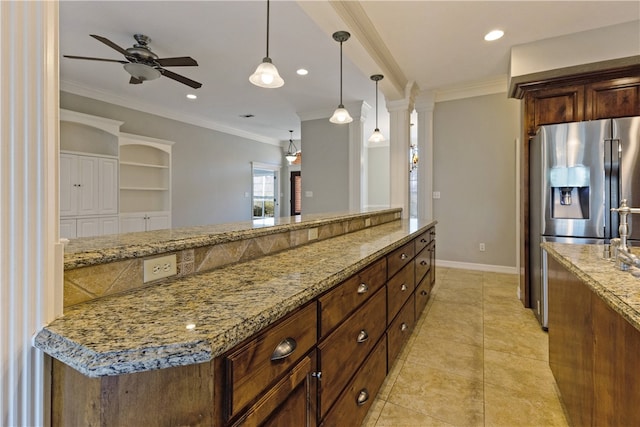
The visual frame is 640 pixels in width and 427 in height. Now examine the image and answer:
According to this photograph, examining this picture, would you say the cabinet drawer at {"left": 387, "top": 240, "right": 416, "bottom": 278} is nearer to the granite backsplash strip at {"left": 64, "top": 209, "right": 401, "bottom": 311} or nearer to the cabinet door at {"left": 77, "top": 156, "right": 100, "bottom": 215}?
the granite backsplash strip at {"left": 64, "top": 209, "right": 401, "bottom": 311}

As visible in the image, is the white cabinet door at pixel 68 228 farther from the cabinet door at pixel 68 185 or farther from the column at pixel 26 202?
the column at pixel 26 202

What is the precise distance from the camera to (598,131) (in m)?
2.50

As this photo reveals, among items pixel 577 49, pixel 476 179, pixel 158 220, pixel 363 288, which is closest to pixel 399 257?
pixel 363 288

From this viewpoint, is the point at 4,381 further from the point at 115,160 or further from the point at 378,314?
the point at 115,160

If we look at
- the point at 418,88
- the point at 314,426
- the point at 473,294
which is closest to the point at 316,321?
the point at 314,426

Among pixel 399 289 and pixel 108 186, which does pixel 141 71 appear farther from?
pixel 399 289

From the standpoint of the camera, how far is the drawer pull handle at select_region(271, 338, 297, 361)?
833 millimetres

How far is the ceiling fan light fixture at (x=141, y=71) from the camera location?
10.3 feet

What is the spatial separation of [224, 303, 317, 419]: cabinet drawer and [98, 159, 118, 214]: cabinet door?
4842mm

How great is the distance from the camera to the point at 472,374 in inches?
79.2

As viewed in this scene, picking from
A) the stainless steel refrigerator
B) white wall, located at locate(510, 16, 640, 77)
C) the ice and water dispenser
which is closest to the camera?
the stainless steel refrigerator

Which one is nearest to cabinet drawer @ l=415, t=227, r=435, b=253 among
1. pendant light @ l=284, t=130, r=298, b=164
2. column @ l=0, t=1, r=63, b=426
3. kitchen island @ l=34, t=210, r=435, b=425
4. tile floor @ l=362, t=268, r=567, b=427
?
tile floor @ l=362, t=268, r=567, b=427

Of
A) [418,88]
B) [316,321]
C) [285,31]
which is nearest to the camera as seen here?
[316,321]

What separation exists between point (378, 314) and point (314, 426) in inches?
27.2
